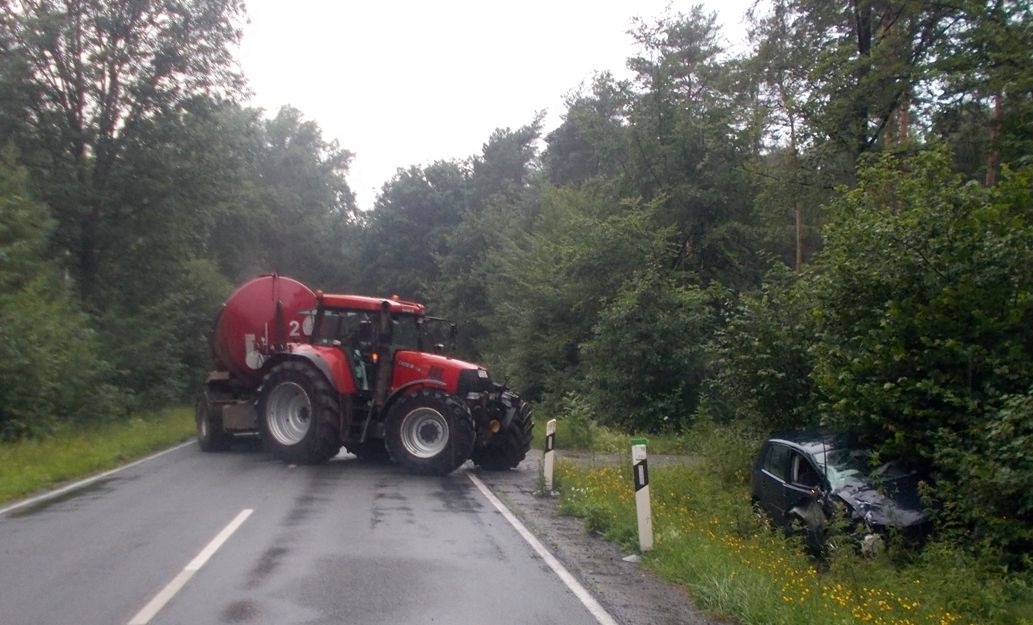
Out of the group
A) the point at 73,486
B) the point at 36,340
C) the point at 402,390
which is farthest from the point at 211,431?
the point at 402,390

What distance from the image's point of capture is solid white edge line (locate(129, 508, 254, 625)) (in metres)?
7.14

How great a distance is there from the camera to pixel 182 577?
27.6 ft

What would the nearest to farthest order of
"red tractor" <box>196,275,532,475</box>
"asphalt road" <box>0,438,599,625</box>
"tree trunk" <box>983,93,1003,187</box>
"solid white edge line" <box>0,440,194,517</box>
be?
"asphalt road" <box>0,438,599,625</box> → "solid white edge line" <box>0,440,194,517</box> → "red tractor" <box>196,275,532,475</box> → "tree trunk" <box>983,93,1003,187</box>

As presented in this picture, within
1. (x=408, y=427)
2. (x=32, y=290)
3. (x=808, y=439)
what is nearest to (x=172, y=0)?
(x=32, y=290)

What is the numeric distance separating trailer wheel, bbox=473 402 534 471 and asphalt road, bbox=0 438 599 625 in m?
2.69

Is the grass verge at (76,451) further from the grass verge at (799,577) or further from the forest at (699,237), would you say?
the grass verge at (799,577)

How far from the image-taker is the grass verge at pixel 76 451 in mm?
15414

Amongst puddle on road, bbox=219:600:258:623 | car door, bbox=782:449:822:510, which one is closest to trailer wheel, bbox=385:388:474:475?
car door, bbox=782:449:822:510

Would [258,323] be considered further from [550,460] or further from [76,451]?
[550,460]

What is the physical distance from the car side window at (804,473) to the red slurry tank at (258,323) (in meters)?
11.6

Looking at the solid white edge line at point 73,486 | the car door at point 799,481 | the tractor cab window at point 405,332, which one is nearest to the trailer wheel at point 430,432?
the tractor cab window at point 405,332

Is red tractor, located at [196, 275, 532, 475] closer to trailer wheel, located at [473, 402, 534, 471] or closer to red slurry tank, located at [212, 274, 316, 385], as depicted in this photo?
trailer wheel, located at [473, 402, 534, 471]

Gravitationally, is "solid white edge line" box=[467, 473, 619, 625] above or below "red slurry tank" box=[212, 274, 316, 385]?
below

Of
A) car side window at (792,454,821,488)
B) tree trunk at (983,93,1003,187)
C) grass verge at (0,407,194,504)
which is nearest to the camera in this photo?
car side window at (792,454,821,488)
